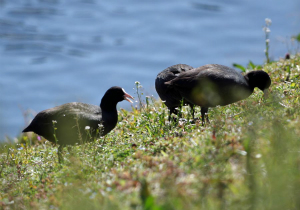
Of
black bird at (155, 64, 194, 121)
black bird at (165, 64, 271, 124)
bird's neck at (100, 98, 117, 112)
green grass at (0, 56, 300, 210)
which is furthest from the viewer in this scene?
black bird at (155, 64, 194, 121)

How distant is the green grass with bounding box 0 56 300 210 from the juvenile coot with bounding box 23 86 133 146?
292 mm

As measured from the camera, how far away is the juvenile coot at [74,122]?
23.7 ft

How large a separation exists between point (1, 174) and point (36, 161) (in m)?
0.69

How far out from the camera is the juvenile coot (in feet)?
23.7

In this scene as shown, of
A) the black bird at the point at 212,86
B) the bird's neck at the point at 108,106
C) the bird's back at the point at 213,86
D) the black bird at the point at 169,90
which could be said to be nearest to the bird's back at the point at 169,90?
the black bird at the point at 169,90

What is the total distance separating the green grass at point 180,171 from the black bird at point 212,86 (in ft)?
0.74

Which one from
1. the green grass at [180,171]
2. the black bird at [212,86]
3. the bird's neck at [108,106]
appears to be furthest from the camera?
the bird's neck at [108,106]

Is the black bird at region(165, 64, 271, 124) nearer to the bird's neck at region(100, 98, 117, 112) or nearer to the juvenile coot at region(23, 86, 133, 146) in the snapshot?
the bird's neck at region(100, 98, 117, 112)

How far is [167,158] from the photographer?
204 inches

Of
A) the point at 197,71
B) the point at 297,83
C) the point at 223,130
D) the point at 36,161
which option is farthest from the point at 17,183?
the point at 297,83

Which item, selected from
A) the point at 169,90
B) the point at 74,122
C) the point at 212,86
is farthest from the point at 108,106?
the point at 212,86

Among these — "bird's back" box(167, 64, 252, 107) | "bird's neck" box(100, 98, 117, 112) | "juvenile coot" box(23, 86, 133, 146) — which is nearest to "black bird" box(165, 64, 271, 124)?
"bird's back" box(167, 64, 252, 107)

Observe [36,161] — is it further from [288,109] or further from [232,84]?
[288,109]

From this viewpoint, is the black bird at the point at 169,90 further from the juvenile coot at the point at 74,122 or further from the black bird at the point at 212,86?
the juvenile coot at the point at 74,122
